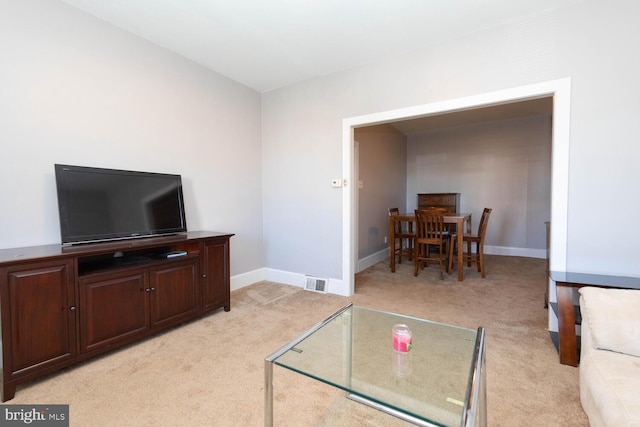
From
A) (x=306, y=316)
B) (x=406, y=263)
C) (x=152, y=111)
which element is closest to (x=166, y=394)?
(x=306, y=316)

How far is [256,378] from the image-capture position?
1692 mm

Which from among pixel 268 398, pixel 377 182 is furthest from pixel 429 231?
pixel 268 398

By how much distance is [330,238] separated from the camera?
334cm

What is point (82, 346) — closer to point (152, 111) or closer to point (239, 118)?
point (152, 111)

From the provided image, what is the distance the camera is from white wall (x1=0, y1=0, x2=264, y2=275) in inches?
74.3

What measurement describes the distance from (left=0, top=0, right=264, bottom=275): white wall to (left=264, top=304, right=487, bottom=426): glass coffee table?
208 centimetres

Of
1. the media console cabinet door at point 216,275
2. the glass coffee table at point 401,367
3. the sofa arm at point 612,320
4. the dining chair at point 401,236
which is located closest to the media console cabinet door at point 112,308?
the media console cabinet door at point 216,275

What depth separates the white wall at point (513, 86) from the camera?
1.98 meters

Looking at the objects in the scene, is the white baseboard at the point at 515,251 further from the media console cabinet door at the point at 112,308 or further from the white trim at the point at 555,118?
the media console cabinet door at the point at 112,308

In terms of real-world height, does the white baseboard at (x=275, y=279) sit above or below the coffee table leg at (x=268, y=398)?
below

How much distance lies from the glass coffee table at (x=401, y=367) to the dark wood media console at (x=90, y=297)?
1409 mm

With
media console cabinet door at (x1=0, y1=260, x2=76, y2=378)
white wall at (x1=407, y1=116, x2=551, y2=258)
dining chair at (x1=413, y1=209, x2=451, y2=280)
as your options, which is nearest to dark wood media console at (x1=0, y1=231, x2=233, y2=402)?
media console cabinet door at (x1=0, y1=260, x2=76, y2=378)

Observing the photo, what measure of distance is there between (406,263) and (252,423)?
3.90 m

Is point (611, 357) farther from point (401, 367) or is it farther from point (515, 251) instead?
point (515, 251)
